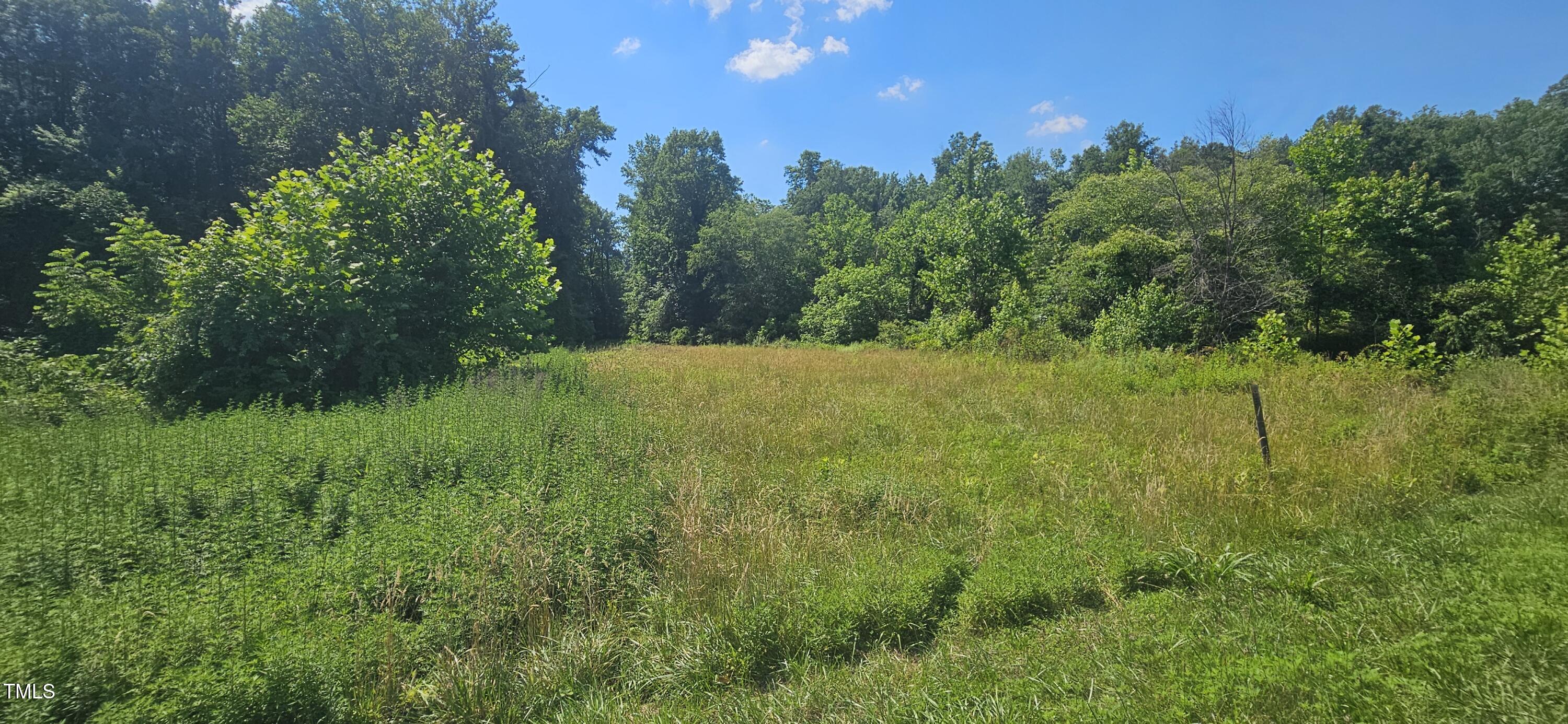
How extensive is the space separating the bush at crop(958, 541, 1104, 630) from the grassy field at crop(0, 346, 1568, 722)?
0.07 feet

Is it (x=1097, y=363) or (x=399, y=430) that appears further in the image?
(x=1097, y=363)

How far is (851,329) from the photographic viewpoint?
26781 millimetres

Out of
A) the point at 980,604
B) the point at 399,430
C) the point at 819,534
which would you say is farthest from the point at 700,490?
the point at 399,430

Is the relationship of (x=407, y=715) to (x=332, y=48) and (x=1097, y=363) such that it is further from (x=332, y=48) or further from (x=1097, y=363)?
(x=332, y=48)

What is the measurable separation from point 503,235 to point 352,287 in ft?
10.2

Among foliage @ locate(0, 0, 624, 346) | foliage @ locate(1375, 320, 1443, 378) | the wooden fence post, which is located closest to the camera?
the wooden fence post

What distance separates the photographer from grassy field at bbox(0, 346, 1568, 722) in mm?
2615

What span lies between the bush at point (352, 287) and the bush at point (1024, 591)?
9384 millimetres

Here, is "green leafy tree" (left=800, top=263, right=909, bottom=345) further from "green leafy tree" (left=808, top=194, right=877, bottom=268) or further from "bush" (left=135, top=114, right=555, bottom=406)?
"bush" (left=135, top=114, right=555, bottom=406)

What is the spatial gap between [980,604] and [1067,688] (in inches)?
33.4

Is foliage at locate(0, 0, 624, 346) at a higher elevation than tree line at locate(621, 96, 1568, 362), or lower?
higher

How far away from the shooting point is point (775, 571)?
12.8 feet

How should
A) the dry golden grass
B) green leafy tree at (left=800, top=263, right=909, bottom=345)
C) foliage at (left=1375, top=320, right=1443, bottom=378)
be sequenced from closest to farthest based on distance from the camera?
the dry golden grass
foliage at (left=1375, top=320, right=1443, bottom=378)
green leafy tree at (left=800, top=263, right=909, bottom=345)

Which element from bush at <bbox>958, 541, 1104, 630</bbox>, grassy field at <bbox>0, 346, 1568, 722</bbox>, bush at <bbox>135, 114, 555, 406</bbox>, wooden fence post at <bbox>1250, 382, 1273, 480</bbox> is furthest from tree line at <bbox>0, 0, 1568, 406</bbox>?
bush at <bbox>958, 541, 1104, 630</bbox>
